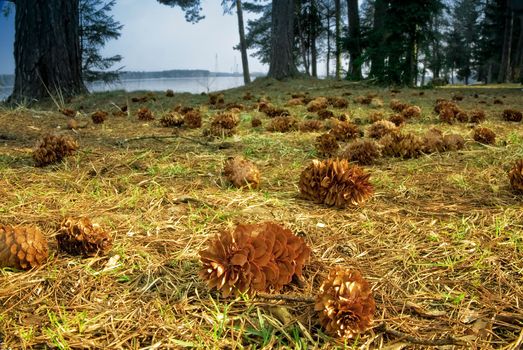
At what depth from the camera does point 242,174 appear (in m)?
2.12

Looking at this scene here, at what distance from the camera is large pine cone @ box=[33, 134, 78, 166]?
2.52 m

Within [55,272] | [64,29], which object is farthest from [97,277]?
[64,29]

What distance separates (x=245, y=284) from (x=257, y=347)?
19cm

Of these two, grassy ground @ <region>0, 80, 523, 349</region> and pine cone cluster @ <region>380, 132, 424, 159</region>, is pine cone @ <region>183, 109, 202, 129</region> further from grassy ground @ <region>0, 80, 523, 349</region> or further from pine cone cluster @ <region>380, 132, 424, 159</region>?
pine cone cluster @ <region>380, 132, 424, 159</region>

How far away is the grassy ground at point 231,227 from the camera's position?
1010mm

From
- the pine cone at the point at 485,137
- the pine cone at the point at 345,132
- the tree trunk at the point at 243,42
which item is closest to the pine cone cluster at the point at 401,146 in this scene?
the pine cone at the point at 345,132

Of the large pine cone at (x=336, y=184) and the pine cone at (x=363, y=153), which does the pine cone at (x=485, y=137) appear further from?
the large pine cone at (x=336, y=184)

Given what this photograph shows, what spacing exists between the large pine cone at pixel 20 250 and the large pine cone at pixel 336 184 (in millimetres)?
1163

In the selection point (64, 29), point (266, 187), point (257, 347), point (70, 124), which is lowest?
point (257, 347)

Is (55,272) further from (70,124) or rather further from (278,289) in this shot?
(70,124)

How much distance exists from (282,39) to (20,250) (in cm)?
1054

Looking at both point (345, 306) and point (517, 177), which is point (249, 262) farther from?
point (517, 177)

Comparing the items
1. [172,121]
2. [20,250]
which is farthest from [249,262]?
[172,121]

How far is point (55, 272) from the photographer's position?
1255mm
